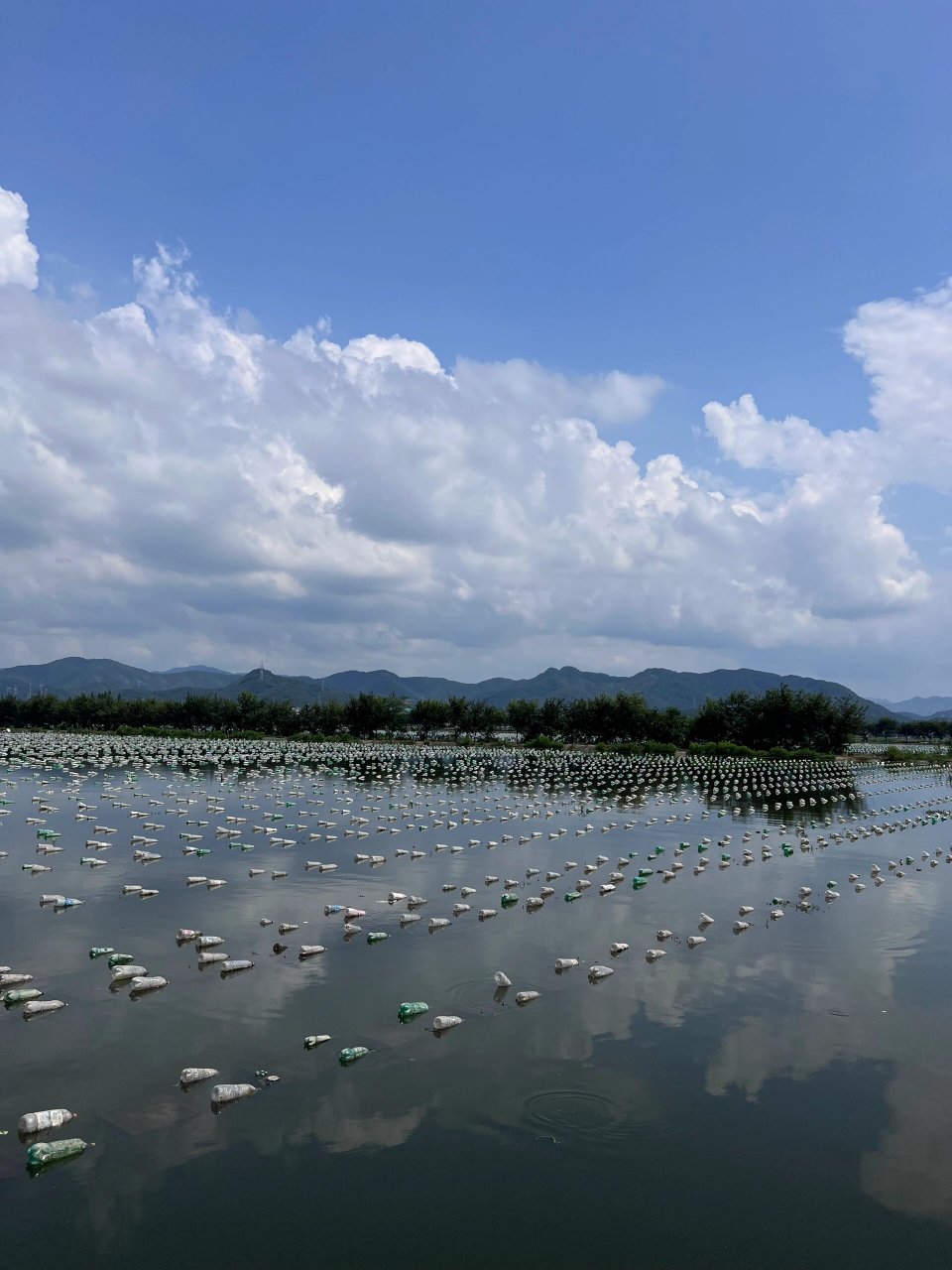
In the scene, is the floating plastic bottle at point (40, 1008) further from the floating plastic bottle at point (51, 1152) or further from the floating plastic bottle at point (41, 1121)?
the floating plastic bottle at point (51, 1152)

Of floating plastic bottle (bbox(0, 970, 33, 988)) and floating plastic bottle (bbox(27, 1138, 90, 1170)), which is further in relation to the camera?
floating plastic bottle (bbox(0, 970, 33, 988))

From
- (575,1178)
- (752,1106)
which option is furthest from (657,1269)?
(752,1106)

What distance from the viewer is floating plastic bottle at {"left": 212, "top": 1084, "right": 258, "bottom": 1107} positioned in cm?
1013

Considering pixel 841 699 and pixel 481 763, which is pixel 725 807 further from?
pixel 841 699

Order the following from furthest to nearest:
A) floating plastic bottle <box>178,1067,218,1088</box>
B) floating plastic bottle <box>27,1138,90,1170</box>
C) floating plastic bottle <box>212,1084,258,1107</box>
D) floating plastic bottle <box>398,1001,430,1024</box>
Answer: floating plastic bottle <box>398,1001,430,1024</box>, floating plastic bottle <box>178,1067,218,1088</box>, floating plastic bottle <box>212,1084,258,1107</box>, floating plastic bottle <box>27,1138,90,1170</box>

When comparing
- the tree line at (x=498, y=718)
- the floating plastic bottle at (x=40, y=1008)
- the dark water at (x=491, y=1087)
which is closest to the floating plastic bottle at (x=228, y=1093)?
the dark water at (x=491, y=1087)

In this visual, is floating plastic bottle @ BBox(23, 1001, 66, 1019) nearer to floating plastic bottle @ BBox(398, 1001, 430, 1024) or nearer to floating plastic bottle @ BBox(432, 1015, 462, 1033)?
floating plastic bottle @ BBox(398, 1001, 430, 1024)

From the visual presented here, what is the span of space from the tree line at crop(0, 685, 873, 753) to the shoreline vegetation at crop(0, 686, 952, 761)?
140 mm

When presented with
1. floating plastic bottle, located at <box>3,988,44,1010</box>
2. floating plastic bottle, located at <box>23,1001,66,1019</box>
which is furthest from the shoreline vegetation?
floating plastic bottle, located at <box>23,1001,66,1019</box>

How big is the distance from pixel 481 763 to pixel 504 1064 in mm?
58820

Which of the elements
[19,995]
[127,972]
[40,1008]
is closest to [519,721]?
[127,972]

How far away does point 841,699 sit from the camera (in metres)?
91.1

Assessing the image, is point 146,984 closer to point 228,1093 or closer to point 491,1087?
point 228,1093

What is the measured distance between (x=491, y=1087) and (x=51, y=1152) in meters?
5.17
